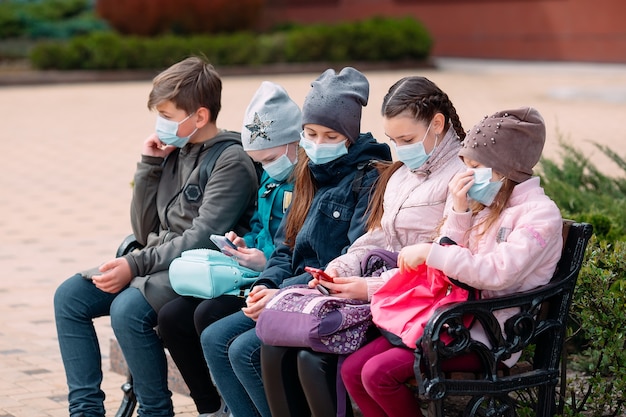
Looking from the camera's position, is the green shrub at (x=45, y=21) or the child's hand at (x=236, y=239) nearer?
the child's hand at (x=236, y=239)

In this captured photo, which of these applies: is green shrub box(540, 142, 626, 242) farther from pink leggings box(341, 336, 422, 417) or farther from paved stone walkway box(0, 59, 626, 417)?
pink leggings box(341, 336, 422, 417)

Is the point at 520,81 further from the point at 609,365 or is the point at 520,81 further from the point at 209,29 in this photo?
the point at 609,365

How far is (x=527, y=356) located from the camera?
3.96 m

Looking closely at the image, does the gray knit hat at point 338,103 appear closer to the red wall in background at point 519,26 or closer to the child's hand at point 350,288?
the child's hand at point 350,288

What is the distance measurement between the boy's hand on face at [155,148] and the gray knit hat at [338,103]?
90 cm

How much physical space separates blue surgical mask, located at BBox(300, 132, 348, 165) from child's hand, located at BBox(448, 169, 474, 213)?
708mm

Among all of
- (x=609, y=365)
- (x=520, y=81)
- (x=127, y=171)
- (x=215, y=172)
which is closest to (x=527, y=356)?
(x=609, y=365)

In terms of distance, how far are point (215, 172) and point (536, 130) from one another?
1544 millimetres

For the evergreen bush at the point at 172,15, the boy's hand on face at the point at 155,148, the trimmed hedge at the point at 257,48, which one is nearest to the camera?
the boy's hand on face at the point at 155,148

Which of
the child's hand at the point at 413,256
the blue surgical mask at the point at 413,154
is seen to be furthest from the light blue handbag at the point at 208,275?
the child's hand at the point at 413,256

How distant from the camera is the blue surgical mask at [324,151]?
3988 millimetres

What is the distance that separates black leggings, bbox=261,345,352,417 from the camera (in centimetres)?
345

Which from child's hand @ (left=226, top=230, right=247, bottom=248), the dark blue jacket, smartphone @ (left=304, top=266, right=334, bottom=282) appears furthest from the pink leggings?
child's hand @ (left=226, top=230, right=247, bottom=248)

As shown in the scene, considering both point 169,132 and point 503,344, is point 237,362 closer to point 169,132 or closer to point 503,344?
point 503,344
